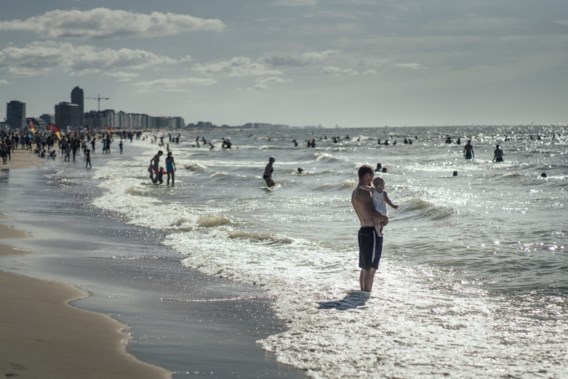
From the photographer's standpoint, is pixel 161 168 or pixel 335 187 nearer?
pixel 161 168

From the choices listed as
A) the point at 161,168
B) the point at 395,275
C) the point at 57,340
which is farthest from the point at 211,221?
the point at 161,168

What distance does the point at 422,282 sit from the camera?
35.6 feet

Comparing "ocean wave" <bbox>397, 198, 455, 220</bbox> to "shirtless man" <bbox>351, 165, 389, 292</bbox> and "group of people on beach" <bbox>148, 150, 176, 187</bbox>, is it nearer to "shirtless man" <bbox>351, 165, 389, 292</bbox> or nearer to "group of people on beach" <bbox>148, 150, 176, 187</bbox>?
"shirtless man" <bbox>351, 165, 389, 292</bbox>

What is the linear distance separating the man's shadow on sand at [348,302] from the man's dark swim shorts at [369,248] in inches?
15.1

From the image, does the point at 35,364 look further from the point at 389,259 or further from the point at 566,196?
the point at 566,196

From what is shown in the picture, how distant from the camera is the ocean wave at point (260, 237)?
14891 millimetres

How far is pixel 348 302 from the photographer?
9.20 metres

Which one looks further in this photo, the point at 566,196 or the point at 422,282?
the point at 566,196

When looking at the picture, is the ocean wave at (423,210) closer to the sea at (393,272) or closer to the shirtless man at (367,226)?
the sea at (393,272)

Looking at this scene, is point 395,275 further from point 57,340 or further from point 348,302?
point 57,340

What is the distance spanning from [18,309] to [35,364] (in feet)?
6.79

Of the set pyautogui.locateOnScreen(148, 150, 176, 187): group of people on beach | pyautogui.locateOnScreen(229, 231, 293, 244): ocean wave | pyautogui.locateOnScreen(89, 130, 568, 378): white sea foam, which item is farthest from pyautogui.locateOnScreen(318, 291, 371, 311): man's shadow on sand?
pyautogui.locateOnScreen(148, 150, 176, 187): group of people on beach

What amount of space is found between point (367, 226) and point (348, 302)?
108 centimetres

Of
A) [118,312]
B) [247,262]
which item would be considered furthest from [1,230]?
[118,312]
